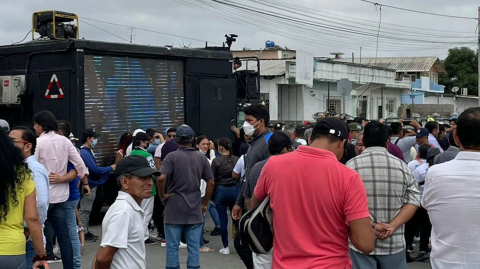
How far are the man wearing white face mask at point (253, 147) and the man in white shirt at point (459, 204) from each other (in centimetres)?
280

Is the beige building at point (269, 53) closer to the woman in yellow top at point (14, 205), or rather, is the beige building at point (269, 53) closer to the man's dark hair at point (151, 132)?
the man's dark hair at point (151, 132)

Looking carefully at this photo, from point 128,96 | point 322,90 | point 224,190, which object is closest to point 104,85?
point 128,96

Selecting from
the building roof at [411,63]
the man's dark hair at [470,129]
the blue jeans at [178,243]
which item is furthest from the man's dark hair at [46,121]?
the building roof at [411,63]

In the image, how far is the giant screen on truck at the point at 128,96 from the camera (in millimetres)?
11961

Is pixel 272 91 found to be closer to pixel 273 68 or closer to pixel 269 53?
pixel 273 68

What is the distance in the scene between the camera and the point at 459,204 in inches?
165

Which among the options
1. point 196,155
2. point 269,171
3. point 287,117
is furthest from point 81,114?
point 287,117

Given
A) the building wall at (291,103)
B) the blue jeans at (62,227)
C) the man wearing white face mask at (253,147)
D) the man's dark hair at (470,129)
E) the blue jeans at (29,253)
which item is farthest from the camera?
the building wall at (291,103)

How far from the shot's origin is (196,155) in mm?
8078

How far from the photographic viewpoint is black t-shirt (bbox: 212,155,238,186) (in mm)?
10523

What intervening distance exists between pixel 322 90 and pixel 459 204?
32344 mm

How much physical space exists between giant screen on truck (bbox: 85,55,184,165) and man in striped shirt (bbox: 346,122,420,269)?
719 cm

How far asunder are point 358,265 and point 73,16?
920cm

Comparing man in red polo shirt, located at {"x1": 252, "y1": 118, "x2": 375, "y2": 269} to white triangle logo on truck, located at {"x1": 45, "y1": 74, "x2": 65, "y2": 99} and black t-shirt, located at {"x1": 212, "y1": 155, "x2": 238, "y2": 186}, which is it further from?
white triangle logo on truck, located at {"x1": 45, "y1": 74, "x2": 65, "y2": 99}
